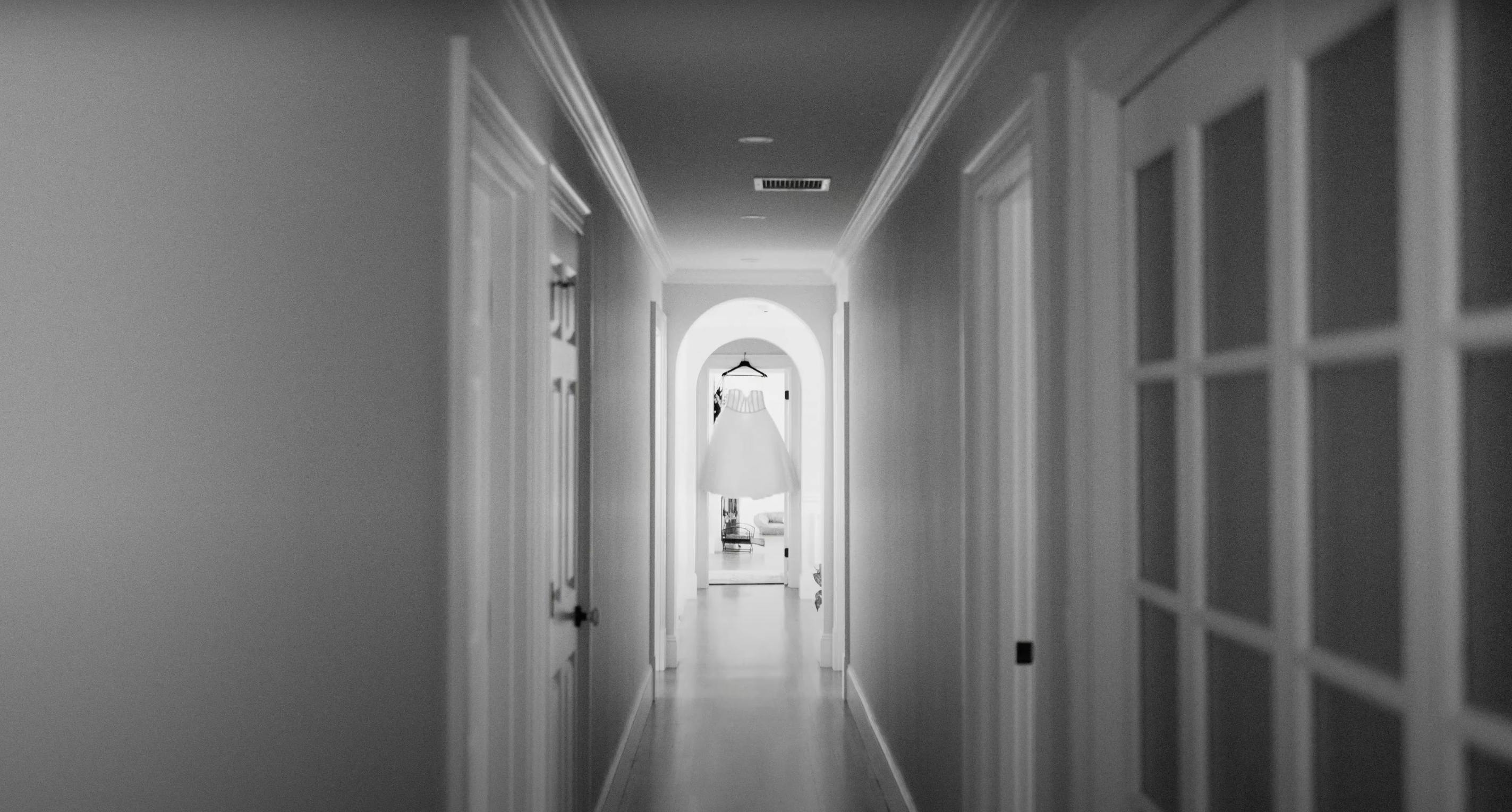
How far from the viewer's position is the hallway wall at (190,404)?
4.37 feet

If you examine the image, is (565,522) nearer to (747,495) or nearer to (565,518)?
(565,518)

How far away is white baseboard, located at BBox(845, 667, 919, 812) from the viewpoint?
12.9 feet

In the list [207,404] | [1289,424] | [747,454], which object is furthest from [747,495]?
[1289,424]

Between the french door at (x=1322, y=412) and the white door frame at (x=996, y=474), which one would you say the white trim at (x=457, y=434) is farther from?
the white door frame at (x=996, y=474)

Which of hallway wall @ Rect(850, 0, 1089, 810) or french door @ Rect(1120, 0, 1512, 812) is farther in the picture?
hallway wall @ Rect(850, 0, 1089, 810)

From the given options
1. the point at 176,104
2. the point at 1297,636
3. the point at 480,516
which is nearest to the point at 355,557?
the point at 176,104

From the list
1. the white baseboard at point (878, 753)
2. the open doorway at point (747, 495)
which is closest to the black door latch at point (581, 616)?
the white baseboard at point (878, 753)

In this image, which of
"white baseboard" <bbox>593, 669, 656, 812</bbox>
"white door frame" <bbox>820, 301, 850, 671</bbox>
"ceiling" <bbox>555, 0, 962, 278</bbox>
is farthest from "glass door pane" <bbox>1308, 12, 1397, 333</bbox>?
"white door frame" <bbox>820, 301, 850, 671</bbox>

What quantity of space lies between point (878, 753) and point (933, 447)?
1862 millimetres

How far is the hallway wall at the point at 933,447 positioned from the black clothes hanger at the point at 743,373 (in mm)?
5529

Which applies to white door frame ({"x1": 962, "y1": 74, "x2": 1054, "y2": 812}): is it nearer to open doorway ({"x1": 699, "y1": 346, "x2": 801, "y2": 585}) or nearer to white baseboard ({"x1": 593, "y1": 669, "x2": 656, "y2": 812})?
white baseboard ({"x1": 593, "y1": 669, "x2": 656, "y2": 812})

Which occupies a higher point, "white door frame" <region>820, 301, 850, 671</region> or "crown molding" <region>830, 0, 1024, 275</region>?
"crown molding" <region>830, 0, 1024, 275</region>

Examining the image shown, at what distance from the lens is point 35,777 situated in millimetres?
1328

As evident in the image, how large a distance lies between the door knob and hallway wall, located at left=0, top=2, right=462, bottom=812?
1.54 m
